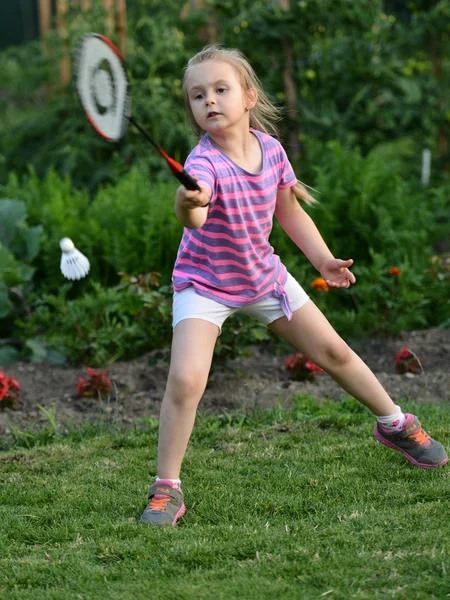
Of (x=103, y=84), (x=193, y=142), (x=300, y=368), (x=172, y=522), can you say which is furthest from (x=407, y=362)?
(x=193, y=142)

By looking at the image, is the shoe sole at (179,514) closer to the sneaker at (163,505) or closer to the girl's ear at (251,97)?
the sneaker at (163,505)

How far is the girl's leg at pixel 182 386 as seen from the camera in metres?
3.21

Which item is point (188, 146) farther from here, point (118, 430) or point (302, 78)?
point (118, 430)

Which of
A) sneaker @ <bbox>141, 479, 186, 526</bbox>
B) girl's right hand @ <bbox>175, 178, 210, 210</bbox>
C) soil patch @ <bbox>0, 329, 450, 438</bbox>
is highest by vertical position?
girl's right hand @ <bbox>175, 178, 210, 210</bbox>

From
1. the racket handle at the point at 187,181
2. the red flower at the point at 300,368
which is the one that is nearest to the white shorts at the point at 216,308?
the racket handle at the point at 187,181

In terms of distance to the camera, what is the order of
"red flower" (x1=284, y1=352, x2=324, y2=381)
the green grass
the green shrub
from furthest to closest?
the green shrub
"red flower" (x1=284, y1=352, x2=324, y2=381)
the green grass

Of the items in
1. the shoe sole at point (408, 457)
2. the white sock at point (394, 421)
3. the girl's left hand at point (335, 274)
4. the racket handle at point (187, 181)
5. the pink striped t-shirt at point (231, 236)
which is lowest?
Result: the shoe sole at point (408, 457)

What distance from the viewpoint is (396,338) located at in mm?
5301

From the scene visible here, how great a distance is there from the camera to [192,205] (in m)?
2.94

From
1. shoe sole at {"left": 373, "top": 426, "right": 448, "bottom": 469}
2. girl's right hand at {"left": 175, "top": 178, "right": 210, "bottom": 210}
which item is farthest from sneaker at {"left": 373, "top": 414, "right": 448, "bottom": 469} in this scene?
girl's right hand at {"left": 175, "top": 178, "right": 210, "bottom": 210}

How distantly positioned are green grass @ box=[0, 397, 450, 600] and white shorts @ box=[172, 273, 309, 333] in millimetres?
621

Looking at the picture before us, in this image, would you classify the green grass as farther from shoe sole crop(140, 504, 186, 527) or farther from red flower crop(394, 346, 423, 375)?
red flower crop(394, 346, 423, 375)

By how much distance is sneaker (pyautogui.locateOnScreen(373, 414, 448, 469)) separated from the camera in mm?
3578

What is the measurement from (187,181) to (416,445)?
1.41 meters
